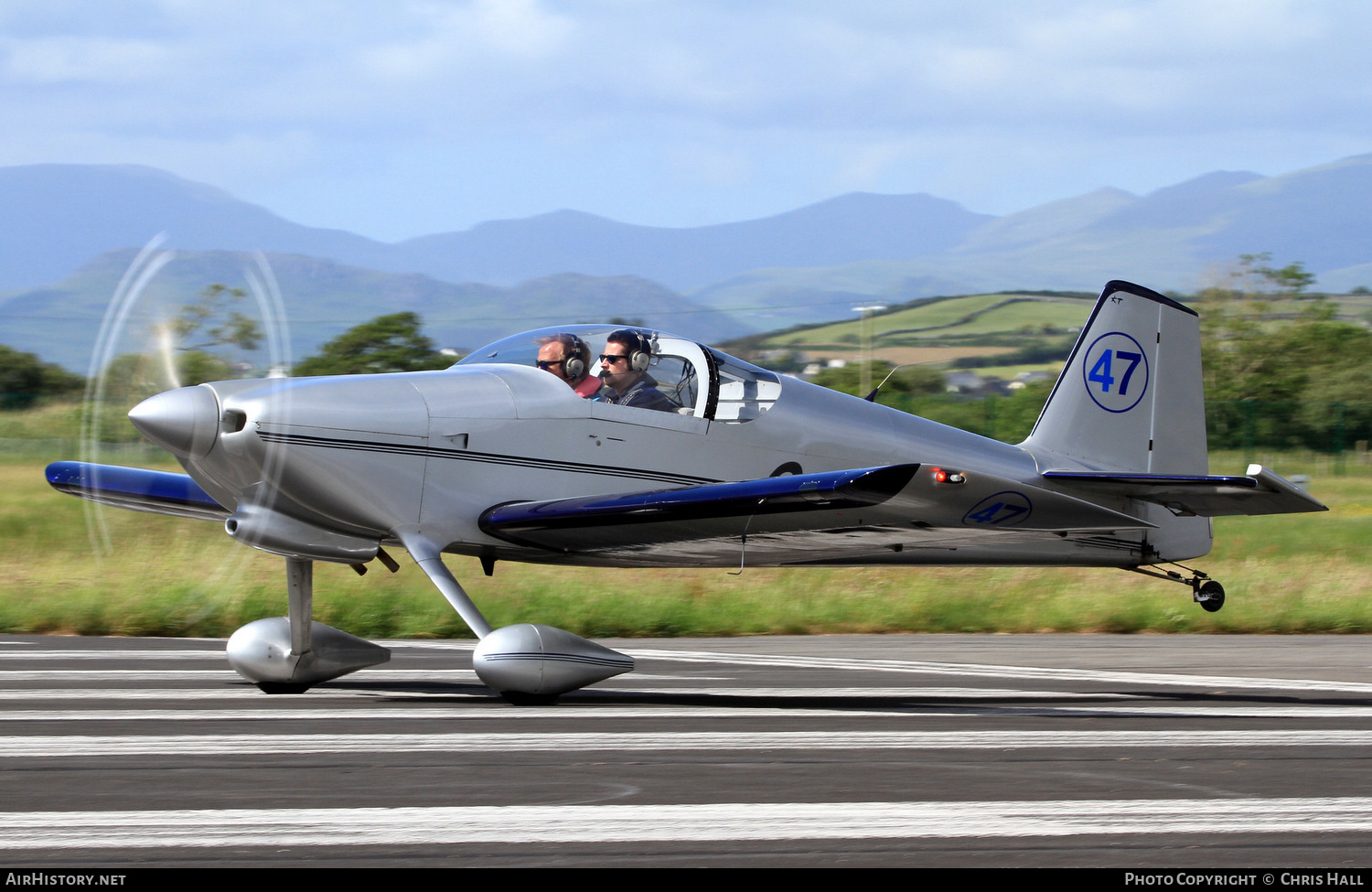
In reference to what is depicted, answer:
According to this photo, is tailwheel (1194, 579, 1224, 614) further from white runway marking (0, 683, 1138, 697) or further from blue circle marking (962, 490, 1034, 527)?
blue circle marking (962, 490, 1034, 527)

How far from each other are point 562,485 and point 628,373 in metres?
0.81

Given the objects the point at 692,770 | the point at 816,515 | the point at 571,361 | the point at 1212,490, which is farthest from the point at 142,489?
the point at 1212,490

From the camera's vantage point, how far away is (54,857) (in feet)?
11.6

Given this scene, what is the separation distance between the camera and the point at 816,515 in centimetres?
663

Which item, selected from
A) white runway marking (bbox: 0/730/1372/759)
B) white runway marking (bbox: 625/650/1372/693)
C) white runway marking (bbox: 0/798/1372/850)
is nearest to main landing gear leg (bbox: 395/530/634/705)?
white runway marking (bbox: 0/730/1372/759)

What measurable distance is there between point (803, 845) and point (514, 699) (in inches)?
139

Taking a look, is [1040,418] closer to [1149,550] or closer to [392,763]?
[1149,550]

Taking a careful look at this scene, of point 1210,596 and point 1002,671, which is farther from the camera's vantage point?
point 1210,596

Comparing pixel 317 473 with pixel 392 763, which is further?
pixel 317 473

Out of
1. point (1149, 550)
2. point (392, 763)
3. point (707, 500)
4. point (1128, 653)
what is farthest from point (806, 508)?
point (1128, 653)

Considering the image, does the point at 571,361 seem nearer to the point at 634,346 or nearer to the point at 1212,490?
the point at 634,346

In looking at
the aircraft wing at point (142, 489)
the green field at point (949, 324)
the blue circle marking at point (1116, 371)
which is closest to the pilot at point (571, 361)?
the aircraft wing at point (142, 489)

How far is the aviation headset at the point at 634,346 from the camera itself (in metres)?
7.93

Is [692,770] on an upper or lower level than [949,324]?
lower
